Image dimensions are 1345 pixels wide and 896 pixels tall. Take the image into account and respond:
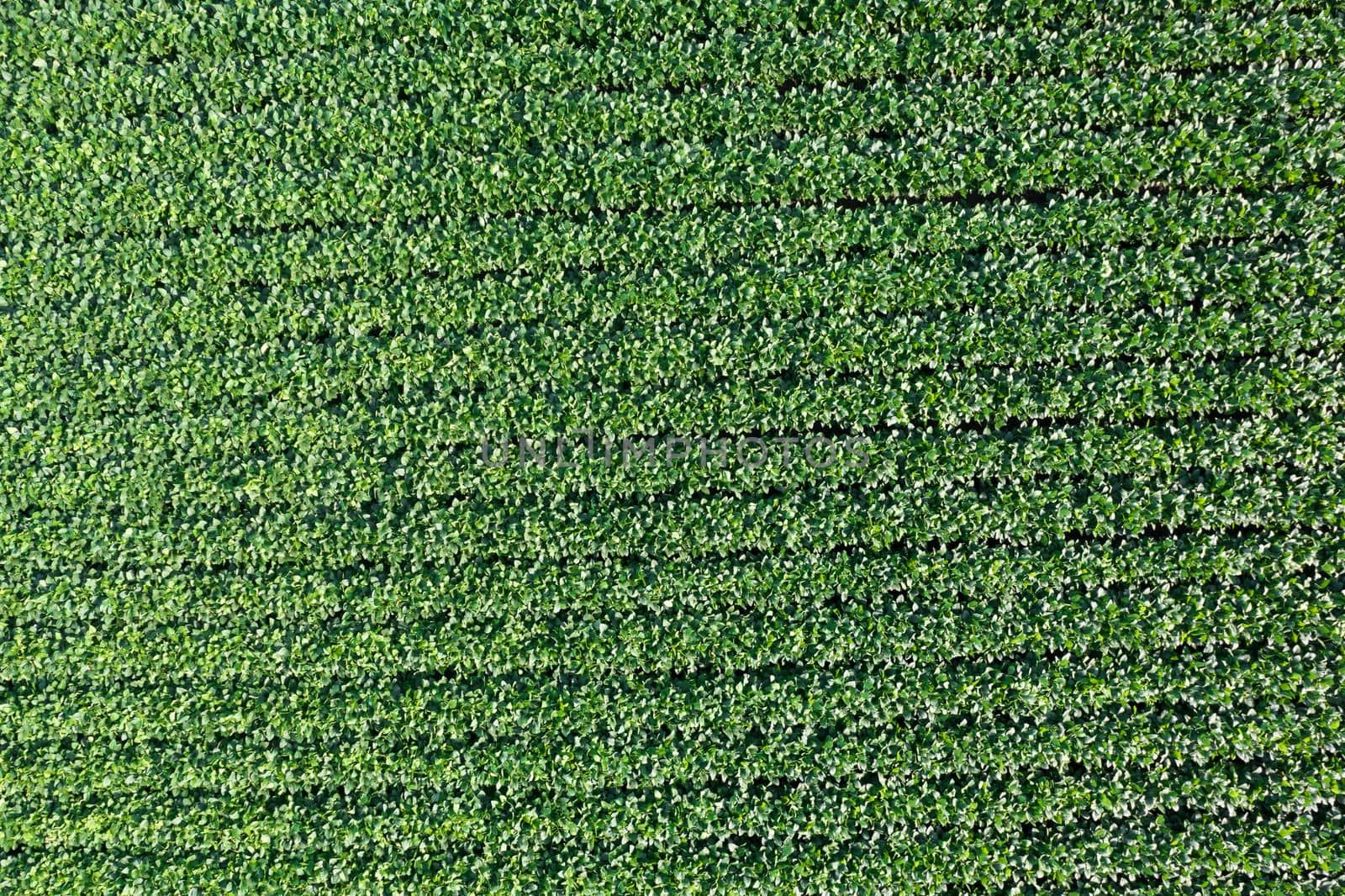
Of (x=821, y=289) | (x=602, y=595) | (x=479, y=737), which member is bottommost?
(x=479, y=737)

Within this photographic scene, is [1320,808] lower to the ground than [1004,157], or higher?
lower

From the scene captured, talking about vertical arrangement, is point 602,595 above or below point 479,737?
above

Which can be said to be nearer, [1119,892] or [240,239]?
[1119,892]

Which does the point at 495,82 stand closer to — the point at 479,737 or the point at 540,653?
the point at 540,653

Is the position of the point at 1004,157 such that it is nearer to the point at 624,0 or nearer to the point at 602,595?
the point at 624,0

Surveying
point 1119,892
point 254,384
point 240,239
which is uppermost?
point 240,239

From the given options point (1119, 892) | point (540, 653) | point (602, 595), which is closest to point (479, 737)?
point (540, 653)

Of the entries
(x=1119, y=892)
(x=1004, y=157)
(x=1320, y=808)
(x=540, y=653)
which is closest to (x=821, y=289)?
(x=1004, y=157)
